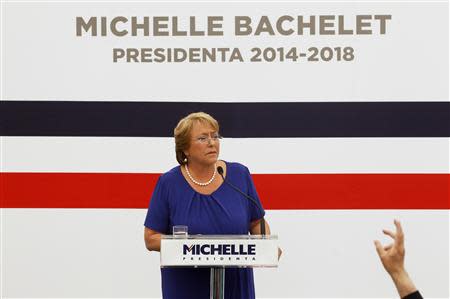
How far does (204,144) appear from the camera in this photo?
2.94 metres

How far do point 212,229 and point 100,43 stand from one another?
1047 mm

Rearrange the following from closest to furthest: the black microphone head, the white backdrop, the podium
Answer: the podium, the black microphone head, the white backdrop

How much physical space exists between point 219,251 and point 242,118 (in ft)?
3.46

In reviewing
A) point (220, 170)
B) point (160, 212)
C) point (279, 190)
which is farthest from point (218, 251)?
point (279, 190)

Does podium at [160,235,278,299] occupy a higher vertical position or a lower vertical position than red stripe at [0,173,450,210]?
lower

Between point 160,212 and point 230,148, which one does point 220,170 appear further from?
point 230,148

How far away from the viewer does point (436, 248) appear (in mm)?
3426

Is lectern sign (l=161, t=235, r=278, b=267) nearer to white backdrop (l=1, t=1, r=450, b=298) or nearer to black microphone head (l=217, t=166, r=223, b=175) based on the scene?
black microphone head (l=217, t=166, r=223, b=175)

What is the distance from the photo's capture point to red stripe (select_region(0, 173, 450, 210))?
3.42 m

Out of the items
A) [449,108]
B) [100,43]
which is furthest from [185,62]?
[449,108]

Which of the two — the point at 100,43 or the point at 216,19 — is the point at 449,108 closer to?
the point at 216,19

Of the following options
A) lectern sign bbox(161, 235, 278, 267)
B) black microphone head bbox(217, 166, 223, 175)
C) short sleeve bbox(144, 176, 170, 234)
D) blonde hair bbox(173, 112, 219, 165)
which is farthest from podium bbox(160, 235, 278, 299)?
blonde hair bbox(173, 112, 219, 165)

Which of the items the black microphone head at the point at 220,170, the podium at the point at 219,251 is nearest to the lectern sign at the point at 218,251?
the podium at the point at 219,251

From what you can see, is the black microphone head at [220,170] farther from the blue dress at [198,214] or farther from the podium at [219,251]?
the podium at [219,251]
